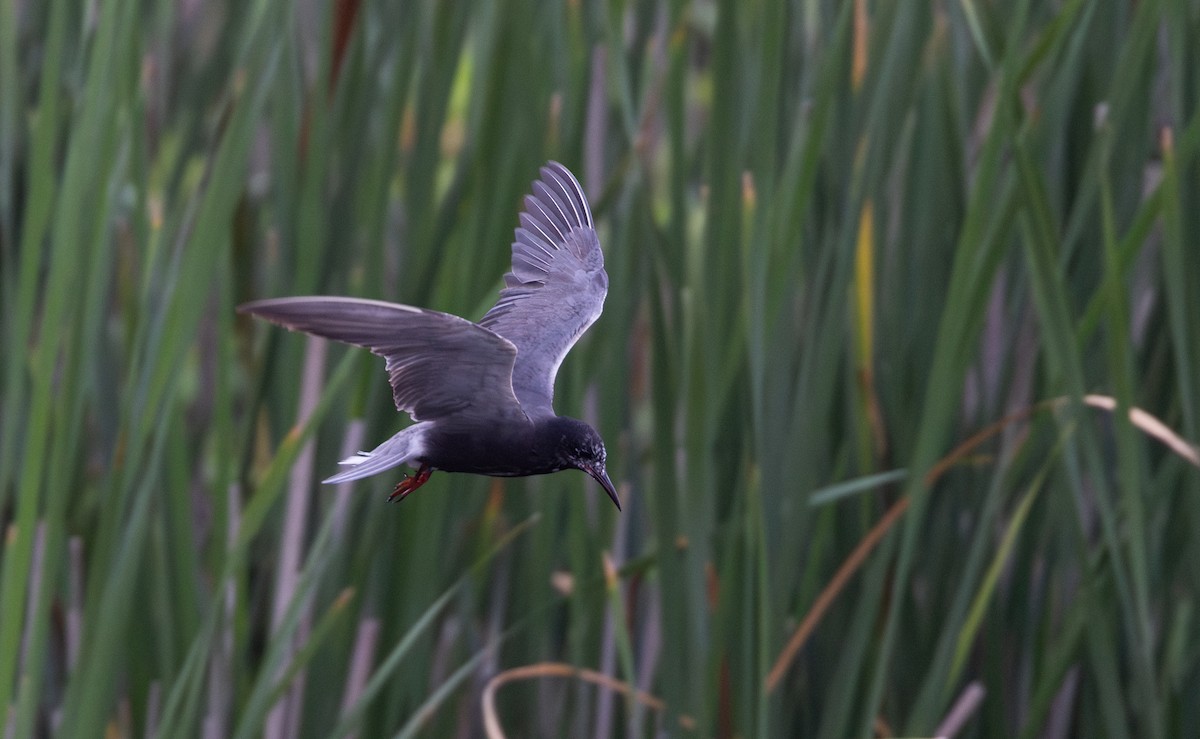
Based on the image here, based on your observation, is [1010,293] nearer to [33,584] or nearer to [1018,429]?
[1018,429]

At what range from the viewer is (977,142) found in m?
1.50

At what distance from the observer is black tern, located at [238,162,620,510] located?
895 mm

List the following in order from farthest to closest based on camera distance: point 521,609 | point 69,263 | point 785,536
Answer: point 521,609 < point 785,536 < point 69,263

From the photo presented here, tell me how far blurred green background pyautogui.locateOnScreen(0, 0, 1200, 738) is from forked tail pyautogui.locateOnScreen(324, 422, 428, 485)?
115 millimetres

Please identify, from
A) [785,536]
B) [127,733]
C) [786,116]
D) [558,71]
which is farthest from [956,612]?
[127,733]

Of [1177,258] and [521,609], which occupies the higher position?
[1177,258]

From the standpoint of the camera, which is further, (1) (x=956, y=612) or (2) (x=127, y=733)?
(2) (x=127, y=733)

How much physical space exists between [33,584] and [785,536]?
0.74m

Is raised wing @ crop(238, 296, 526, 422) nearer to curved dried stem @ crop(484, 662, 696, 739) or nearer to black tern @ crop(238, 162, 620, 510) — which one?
black tern @ crop(238, 162, 620, 510)

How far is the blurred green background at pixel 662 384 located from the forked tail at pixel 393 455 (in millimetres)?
115

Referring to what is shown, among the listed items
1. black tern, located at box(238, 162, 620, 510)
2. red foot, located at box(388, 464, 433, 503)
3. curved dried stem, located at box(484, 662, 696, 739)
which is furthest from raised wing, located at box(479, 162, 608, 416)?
curved dried stem, located at box(484, 662, 696, 739)

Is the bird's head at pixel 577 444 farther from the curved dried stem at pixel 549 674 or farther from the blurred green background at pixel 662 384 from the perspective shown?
the curved dried stem at pixel 549 674

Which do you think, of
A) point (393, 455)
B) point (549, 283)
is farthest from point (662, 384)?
point (393, 455)

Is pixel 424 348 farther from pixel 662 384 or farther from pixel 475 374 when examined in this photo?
pixel 662 384
